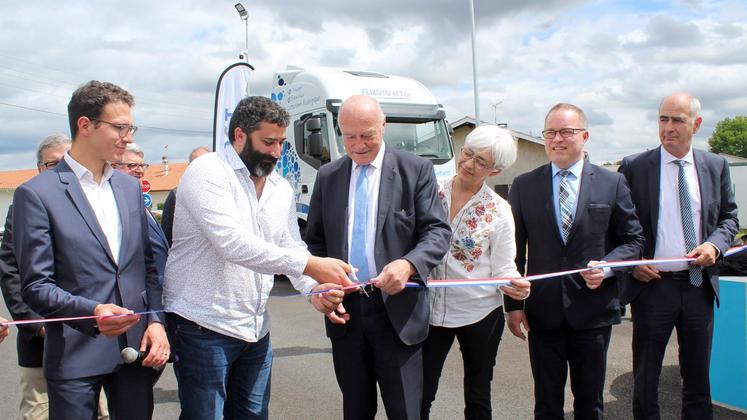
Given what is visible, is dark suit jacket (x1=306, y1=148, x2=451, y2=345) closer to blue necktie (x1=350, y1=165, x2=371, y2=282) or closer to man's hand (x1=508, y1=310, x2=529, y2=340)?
blue necktie (x1=350, y1=165, x2=371, y2=282)

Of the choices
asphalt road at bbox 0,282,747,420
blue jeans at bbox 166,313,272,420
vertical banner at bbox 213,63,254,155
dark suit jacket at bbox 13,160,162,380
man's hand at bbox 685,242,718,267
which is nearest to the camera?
dark suit jacket at bbox 13,160,162,380

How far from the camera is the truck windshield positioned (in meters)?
10.3

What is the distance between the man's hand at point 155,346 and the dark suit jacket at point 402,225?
78 cm

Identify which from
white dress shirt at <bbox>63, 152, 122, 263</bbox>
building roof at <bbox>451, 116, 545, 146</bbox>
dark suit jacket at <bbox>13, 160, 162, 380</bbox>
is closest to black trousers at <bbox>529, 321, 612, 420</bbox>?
dark suit jacket at <bbox>13, 160, 162, 380</bbox>

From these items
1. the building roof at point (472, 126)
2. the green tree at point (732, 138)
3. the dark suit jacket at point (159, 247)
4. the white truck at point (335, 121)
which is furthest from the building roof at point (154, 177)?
the green tree at point (732, 138)

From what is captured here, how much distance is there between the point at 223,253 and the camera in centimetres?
243

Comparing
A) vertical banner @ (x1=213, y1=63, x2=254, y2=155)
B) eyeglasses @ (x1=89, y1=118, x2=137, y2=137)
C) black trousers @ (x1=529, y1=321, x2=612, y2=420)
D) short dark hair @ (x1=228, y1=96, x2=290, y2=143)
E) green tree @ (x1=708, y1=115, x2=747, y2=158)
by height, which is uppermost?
green tree @ (x1=708, y1=115, x2=747, y2=158)

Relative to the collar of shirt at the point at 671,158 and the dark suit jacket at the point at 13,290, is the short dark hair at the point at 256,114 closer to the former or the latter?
the dark suit jacket at the point at 13,290

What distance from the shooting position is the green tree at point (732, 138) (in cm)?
7819

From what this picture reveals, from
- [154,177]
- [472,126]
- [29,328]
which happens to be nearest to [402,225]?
[29,328]

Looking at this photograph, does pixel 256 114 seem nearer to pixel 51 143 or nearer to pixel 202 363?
pixel 202 363

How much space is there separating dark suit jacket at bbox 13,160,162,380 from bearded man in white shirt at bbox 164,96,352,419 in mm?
222

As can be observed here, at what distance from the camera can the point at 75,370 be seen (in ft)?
7.45

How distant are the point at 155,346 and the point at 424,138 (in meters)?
8.57
